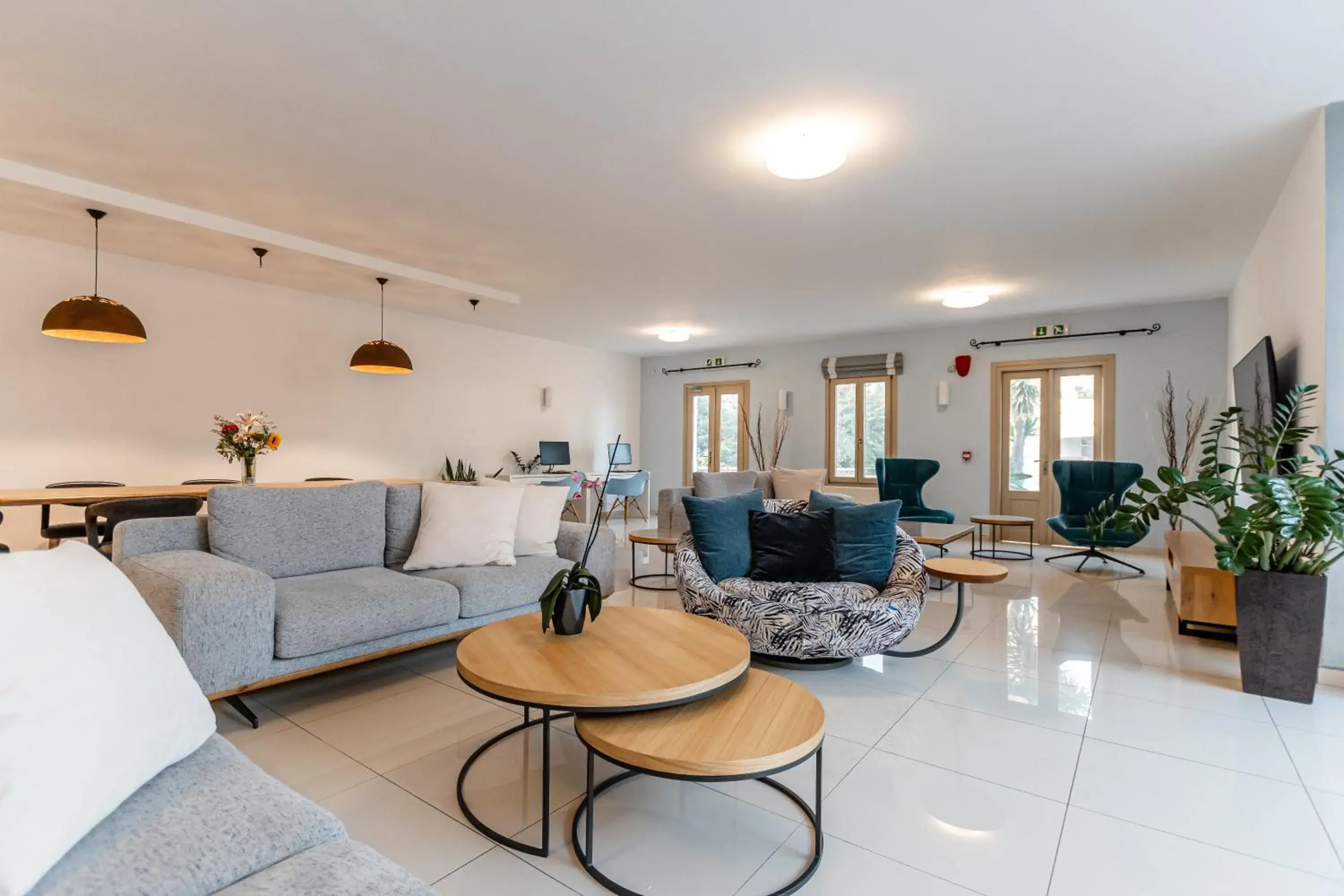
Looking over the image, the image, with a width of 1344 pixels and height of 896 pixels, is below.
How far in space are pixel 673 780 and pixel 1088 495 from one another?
5541 mm

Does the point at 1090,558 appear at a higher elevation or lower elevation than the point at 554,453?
lower

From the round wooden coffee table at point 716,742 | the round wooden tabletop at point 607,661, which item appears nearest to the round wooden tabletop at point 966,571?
the round wooden tabletop at point 607,661

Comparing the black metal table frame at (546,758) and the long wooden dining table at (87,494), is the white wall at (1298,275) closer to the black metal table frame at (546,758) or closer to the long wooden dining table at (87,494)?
the black metal table frame at (546,758)

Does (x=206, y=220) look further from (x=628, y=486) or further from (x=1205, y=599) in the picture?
(x=1205, y=599)

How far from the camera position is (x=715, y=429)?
372 inches

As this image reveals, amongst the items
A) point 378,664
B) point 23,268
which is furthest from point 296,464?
point 378,664

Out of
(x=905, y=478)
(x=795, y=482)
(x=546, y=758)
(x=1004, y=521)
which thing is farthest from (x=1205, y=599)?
(x=546, y=758)

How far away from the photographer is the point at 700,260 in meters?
4.94

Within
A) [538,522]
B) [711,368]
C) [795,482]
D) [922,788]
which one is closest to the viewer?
[922,788]

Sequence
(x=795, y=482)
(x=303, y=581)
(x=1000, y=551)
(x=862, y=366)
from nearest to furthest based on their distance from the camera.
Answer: (x=303, y=581), (x=795, y=482), (x=1000, y=551), (x=862, y=366)

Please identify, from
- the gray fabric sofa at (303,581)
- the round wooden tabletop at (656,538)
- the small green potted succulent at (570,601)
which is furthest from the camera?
the round wooden tabletop at (656,538)

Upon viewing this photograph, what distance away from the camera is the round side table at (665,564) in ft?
15.2

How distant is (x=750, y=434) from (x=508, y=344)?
349 cm

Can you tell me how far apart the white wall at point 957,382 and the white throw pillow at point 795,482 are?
211 cm
